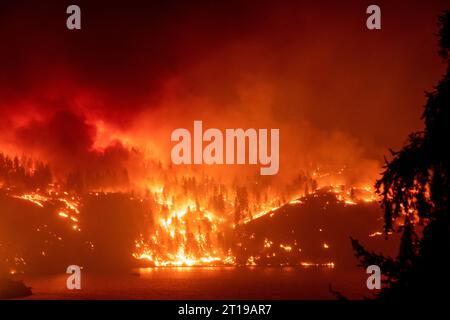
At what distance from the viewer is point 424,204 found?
29.2 ft

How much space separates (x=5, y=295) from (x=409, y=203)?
543ft

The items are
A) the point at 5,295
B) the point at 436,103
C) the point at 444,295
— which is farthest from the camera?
the point at 5,295

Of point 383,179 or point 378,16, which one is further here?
point 378,16

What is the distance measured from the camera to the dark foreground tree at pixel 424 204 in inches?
330

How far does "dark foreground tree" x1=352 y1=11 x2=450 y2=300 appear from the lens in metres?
8.39
